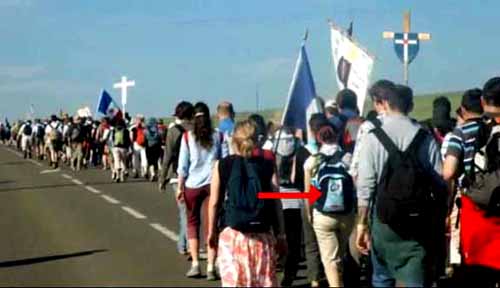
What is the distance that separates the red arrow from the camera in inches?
295

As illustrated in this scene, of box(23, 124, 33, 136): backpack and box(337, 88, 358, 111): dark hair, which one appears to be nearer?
box(337, 88, 358, 111): dark hair

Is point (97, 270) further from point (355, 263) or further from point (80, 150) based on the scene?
point (80, 150)

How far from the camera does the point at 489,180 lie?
23.3ft

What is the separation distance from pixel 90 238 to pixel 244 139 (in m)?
6.67

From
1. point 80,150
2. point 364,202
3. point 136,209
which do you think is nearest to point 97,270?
point 364,202

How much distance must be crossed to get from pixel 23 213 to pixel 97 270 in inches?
301

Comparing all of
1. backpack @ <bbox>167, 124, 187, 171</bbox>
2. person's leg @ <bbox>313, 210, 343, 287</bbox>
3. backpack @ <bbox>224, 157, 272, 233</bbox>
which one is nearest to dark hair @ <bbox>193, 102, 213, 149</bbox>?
backpack @ <bbox>167, 124, 187, 171</bbox>

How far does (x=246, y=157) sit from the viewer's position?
24.8 ft

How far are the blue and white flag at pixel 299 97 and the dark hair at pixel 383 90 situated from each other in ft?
5.71

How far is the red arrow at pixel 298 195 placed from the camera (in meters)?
7.49

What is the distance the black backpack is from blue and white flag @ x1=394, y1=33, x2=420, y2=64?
42.6ft

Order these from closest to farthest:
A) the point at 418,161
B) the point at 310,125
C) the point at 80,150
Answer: the point at 418,161, the point at 310,125, the point at 80,150

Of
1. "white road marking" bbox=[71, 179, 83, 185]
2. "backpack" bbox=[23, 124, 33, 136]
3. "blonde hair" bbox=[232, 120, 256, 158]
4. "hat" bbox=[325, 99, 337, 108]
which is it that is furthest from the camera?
"backpack" bbox=[23, 124, 33, 136]

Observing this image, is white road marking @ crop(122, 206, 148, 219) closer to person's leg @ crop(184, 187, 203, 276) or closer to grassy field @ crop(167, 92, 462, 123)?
grassy field @ crop(167, 92, 462, 123)
